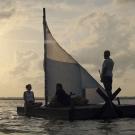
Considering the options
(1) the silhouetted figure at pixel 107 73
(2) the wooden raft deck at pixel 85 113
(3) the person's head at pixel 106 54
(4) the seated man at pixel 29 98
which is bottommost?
(2) the wooden raft deck at pixel 85 113

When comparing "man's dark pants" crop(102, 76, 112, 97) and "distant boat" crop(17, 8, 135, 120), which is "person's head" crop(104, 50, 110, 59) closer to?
"man's dark pants" crop(102, 76, 112, 97)

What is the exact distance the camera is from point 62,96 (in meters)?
23.9

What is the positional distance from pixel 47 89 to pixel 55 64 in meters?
1.37

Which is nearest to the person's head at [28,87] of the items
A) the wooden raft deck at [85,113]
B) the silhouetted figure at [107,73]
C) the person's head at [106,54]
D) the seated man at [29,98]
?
the seated man at [29,98]

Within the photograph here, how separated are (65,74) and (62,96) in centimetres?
371

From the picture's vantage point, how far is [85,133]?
1659 centimetres

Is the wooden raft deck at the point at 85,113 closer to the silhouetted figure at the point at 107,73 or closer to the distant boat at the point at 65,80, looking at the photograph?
the distant boat at the point at 65,80

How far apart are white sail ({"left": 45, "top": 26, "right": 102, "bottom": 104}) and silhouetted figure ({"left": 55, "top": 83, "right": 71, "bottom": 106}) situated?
7.48 feet

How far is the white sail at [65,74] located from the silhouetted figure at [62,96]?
2279mm

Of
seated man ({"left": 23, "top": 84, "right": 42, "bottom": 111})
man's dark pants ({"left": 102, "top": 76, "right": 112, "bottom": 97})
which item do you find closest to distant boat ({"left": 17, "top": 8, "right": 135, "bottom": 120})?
man's dark pants ({"left": 102, "top": 76, "right": 112, "bottom": 97})

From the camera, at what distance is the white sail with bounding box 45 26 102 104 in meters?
26.6

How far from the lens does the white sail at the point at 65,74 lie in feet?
87.3

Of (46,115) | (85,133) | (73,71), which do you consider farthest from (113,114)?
(85,133)

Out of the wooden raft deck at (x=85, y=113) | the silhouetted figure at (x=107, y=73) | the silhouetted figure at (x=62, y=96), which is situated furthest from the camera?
the silhouetted figure at (x=62, y=96)
